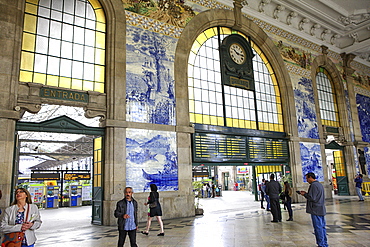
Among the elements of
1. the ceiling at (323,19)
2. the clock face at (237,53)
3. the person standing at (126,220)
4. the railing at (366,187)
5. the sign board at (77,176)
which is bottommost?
the railing at (366,187)

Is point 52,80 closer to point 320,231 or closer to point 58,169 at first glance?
point 320,231

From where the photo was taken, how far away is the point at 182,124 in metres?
12.5

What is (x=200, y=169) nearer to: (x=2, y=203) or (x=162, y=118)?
(x=162, y=118)

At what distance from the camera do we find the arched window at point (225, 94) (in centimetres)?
1398

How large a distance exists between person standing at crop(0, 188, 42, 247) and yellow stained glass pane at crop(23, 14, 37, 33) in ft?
25.8

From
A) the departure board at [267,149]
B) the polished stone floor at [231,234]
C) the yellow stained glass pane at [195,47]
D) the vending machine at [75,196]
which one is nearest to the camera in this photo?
the polished stone floor at [231,234]

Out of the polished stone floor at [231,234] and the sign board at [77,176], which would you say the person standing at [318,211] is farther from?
the sign board at [77,176]

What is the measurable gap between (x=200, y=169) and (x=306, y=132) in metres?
13.8

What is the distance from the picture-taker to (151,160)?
446 inches

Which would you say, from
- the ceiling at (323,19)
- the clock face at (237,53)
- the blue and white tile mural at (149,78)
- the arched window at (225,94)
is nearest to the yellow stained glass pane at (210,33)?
the arched window at (225,94)

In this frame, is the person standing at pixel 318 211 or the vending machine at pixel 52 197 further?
the vending machine at pixel 52 197

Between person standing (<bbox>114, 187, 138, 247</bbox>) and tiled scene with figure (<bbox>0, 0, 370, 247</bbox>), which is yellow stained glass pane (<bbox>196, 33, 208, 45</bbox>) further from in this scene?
person standing (<bbox>114, 187, 138, 247</bbox>)

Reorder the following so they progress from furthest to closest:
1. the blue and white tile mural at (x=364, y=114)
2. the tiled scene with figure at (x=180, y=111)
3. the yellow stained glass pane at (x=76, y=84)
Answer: the blue and white tile mural at (x=364, y=114)
the yellow stained glass pane at (x=76, y=84)
the tiled scene with figure at (x=180, y=111)

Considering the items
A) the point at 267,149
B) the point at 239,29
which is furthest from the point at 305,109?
the point at 239,29
